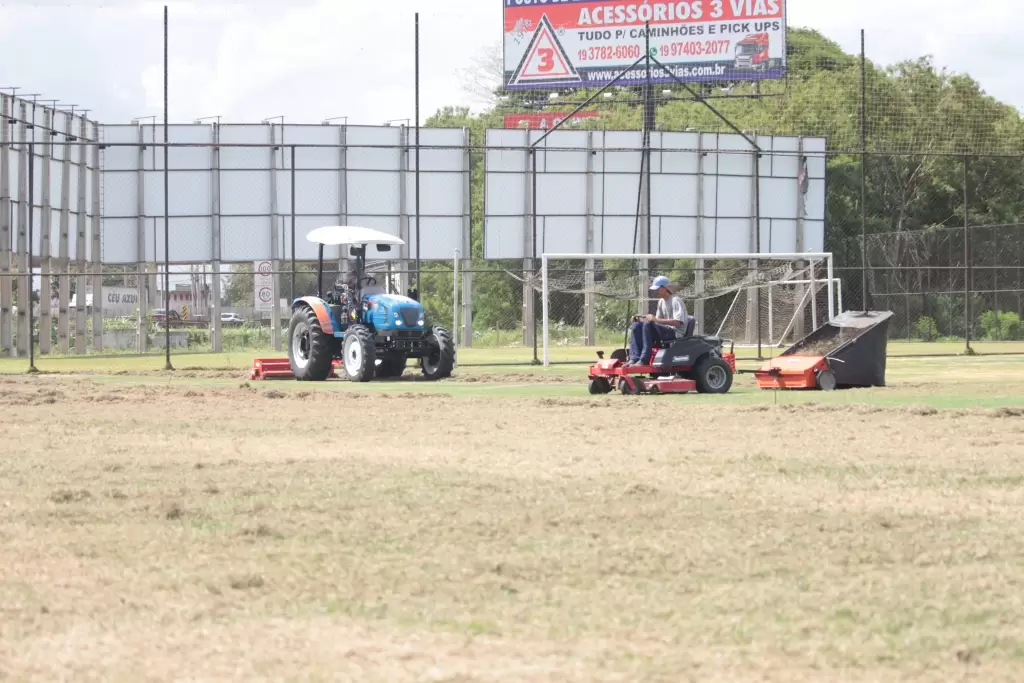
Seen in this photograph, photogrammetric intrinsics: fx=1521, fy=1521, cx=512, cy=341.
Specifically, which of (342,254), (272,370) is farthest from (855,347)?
(342,254)

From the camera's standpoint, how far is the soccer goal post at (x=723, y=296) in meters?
29.8

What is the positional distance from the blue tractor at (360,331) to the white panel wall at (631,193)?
17.5 m

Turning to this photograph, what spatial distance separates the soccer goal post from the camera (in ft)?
97.6

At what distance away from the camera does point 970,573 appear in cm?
557

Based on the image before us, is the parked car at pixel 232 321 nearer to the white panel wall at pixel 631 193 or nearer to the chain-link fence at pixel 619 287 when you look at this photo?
the chain-link fence at pixel 619 287

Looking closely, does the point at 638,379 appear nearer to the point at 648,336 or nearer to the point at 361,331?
the point at 648,336

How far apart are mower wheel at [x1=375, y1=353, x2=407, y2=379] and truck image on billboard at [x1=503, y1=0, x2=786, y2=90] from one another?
3341cm

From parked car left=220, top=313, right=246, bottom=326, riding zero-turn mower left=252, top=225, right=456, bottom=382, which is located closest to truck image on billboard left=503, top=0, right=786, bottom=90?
parked car left=220, top=313, right=246, bottom=326

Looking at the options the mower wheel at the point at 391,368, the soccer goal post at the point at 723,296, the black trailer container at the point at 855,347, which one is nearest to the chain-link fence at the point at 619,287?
the soccer goal post at the point at 723,296

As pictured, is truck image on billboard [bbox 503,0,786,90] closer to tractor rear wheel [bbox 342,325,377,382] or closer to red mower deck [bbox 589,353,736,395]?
tractor rear wheel [bbox 342,325,377,382]

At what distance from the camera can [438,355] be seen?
20.1 m

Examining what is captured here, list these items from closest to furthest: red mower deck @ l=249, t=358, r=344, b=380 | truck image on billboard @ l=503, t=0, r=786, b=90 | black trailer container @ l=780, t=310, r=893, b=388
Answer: black trailer container @ l=780, t=310, r=893, b=388
red mower deck @ l=249, t=358, r=344, b=380
truck image on billboard @ l=503, t=0, r=786, b=90

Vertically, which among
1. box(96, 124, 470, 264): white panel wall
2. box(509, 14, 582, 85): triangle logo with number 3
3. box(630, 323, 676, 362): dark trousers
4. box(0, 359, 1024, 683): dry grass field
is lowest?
box(0, 359, 1024, 683): dry grass field

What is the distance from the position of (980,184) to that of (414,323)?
3226cm
